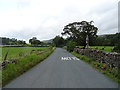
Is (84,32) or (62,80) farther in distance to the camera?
(84,32)

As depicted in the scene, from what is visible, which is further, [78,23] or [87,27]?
[78,23]

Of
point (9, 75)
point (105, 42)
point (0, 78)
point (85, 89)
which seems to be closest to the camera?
point (85, 89)

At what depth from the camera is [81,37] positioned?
185ft

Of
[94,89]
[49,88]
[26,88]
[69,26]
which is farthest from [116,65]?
[69,26]

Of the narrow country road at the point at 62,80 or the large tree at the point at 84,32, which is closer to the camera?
the narrow country road at the point at 62,80

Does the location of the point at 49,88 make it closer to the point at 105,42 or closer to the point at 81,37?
the point at 81,37

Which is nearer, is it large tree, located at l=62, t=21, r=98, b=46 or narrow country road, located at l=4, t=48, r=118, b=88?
narrow country road, located at l=4, t=48, r=118, b=88

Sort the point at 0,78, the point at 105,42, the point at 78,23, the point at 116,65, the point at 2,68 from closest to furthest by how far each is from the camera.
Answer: the point at 0,78 → the point at 2,68 → the point at 116,65 → the point at 78,23 → the point at 105,42

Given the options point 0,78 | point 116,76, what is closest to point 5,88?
point 0,78

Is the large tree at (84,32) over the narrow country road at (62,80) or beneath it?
over

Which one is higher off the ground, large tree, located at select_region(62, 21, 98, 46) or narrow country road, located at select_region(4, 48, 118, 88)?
large tree, located at select_region(62, 21, 98, 46)

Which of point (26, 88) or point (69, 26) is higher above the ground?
point (69, 26)

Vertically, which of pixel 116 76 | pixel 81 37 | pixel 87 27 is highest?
pixel 87 27

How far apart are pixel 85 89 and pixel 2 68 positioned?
16.7 feet
